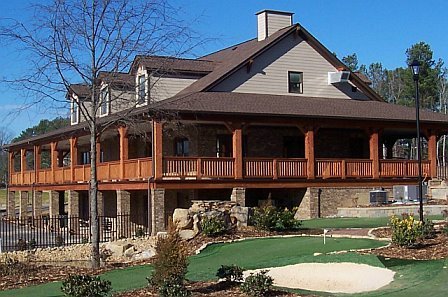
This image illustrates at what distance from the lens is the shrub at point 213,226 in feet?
65.9

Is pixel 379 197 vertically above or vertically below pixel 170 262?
above

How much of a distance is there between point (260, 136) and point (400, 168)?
6.55m

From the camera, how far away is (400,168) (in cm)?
3145

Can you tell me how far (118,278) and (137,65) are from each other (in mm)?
8203

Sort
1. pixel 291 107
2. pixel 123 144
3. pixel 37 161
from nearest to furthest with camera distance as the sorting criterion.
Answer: pixel 123 144 → pixel 291 107 → pixel 37 161

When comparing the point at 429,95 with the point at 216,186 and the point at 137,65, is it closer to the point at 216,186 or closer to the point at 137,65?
the point at 216,186

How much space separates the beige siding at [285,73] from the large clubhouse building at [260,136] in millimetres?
47

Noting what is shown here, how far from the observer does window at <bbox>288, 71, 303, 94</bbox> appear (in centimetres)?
3225

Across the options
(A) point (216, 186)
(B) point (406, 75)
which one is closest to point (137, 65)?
(A) point (216, 186)

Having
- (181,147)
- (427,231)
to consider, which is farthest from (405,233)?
(181,147)

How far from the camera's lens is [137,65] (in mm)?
21047

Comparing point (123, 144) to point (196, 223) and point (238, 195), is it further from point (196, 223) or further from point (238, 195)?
point (196, 223)

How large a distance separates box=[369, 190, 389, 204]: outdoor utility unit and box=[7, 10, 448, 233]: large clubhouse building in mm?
877

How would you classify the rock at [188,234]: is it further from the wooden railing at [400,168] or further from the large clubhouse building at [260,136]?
the wooden railing at [400,168]
